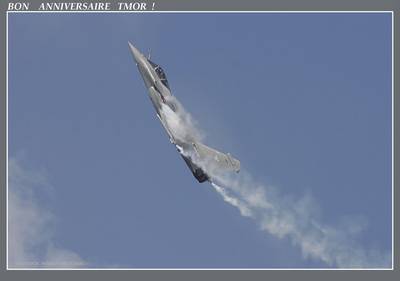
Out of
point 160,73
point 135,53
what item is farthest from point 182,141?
point 135,53

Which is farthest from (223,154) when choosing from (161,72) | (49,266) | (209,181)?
(49,266)

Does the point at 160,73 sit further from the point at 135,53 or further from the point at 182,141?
the point at 182,141

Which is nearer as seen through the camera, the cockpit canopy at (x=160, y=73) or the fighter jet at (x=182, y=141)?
the fighter jet at (x=182, y=141)

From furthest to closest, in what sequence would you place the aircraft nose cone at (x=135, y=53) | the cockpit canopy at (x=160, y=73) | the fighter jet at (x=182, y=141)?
1. the aircraft nose cone at (x=135, y=53)
2. the cockpit canopy at (x=160, y=73)
3. the fighter jet at (x=182, y=141)

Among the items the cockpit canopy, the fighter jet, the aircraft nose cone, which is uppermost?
the aircraft nose cone

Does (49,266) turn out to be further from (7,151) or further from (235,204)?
(235,204)

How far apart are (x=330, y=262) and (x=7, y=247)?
27871 mm

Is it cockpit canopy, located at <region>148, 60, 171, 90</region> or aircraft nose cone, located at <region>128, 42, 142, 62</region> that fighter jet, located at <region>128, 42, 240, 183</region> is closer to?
cockpit canopy, located at <region>148, 60, 171, 90</region>

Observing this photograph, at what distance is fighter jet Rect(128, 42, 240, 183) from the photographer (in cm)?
8719

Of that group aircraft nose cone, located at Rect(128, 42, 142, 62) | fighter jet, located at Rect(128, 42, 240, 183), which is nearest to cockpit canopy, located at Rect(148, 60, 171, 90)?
fighter jet, located at Rect(128, 42, 240, 183)

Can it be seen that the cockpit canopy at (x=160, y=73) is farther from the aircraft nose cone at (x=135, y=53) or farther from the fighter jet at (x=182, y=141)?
the aircraft nose cone at (x=135, y=53)

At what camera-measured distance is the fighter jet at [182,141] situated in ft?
286

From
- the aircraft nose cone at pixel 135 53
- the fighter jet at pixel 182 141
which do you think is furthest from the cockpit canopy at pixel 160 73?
the aircraft nose cone at pixel 135 53

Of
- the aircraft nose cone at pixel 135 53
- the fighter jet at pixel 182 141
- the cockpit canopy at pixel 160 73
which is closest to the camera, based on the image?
the fighter jet at pixel 182 141
